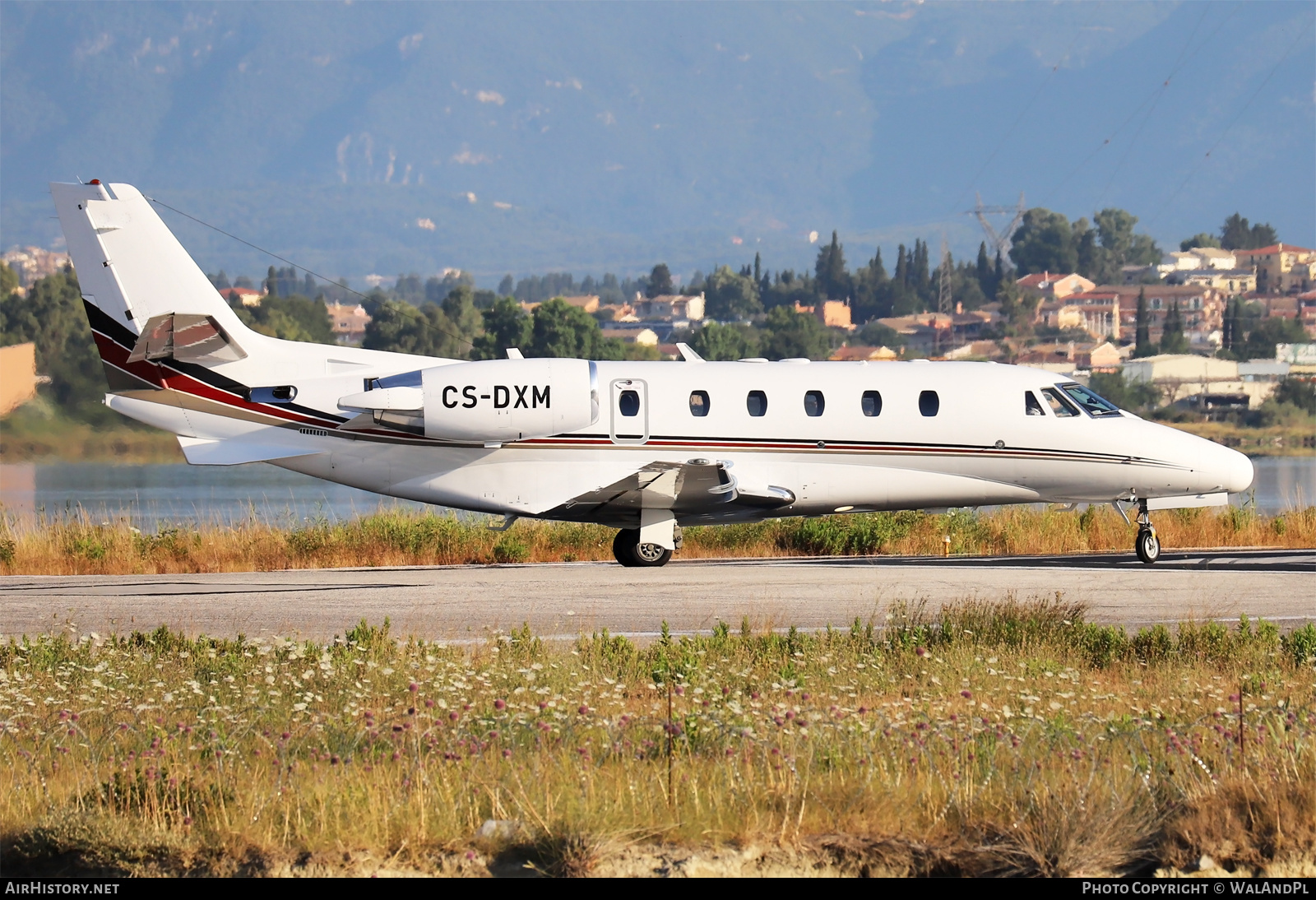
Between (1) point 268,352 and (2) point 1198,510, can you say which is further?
(2) point 1198,510

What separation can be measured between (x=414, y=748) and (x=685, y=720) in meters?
1.76

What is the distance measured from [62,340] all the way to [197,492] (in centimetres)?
1875

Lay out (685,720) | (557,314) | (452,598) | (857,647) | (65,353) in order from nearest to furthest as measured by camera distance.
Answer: (685,720)
(857,647)
(452,598)
(65,353)
(557,314)

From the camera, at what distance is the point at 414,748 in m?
9.09

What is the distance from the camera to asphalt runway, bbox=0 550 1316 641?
1598cm

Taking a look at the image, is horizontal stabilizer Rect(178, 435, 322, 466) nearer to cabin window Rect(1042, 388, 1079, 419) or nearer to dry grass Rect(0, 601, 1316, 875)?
dry grass Rect(0, 601, 1316, 875)

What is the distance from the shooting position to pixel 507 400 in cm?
2061

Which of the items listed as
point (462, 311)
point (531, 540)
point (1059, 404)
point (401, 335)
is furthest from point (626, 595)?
point (462, 311)

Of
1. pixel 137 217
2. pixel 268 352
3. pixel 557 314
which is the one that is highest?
pixel 557 314

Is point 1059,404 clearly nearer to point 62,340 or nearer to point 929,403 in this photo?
point 929,403

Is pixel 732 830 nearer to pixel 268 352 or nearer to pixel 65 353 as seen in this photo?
pixel 268 352

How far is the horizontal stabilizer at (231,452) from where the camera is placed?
2080 centimetres

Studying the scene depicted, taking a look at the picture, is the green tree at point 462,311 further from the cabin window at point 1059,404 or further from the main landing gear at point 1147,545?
the main landing gear at point 1147,545

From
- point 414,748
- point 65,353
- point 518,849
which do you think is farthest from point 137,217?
point 65,353
